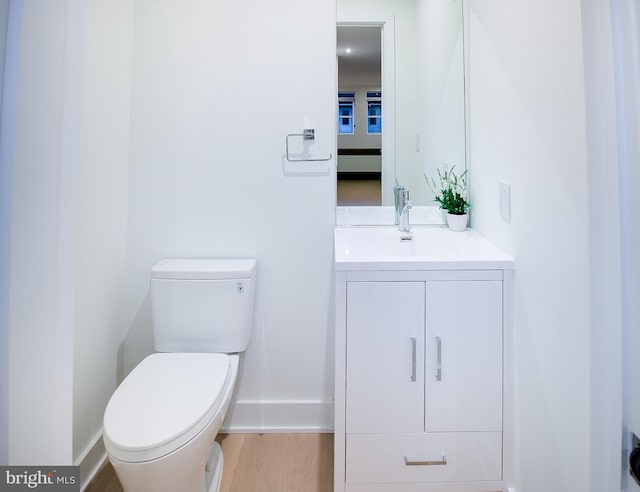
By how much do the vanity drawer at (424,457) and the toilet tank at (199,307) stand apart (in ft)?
2.19

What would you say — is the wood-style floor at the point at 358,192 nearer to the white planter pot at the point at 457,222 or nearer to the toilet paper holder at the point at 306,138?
the toilet paper holder at the point at 306,138

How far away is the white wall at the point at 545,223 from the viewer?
1.07 m

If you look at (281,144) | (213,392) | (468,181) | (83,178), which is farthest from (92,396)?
(468,181)

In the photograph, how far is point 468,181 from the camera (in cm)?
201

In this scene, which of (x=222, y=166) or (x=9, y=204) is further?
(x=222, y=166)

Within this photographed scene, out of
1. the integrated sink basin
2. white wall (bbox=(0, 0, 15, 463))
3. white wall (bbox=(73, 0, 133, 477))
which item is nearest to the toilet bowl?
white wall (bbox=(73, 0, 133, 477))

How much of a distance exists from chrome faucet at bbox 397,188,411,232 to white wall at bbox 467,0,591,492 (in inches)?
14.9

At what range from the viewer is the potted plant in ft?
6.40

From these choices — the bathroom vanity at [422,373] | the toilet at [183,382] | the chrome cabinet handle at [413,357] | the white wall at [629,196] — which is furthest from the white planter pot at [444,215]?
the white wall at [629,196]

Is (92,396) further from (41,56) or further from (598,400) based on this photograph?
(598,400)

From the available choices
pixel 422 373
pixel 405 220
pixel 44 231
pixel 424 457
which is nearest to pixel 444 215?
pixel 405 220

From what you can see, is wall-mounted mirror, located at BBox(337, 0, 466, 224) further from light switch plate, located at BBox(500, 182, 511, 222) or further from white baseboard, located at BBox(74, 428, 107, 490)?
white baseboard, located at BBox(74, 428, 107, 490)

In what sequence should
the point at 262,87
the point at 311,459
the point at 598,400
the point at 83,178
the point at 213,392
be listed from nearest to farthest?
the point at 598,400 → the point at 213,392 → the point at 83,178 → the point at 311,459 → the point at 262,87

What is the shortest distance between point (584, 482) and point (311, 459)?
42.1 inches
